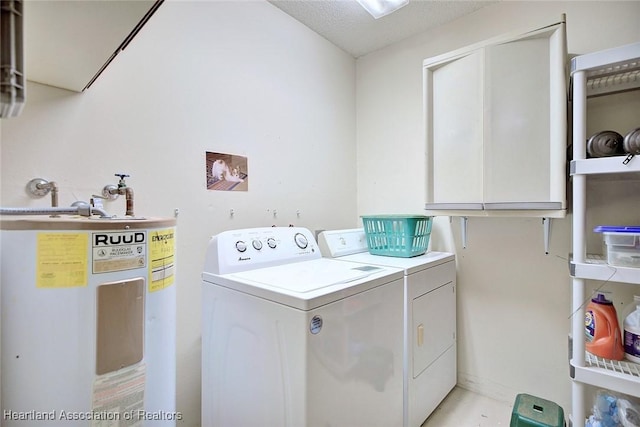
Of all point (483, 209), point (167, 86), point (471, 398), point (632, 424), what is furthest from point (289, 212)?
point (632, 424)

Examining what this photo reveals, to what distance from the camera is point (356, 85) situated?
2555 mm

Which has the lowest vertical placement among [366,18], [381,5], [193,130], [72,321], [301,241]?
[72,321]

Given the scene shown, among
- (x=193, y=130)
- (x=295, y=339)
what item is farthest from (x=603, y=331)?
(x=193, y=130)

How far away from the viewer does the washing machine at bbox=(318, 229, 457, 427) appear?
4.77 feet

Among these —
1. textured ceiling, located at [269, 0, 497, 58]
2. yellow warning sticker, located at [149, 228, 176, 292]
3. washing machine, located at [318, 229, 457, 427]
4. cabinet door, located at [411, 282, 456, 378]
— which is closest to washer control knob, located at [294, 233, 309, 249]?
washing machine, located at [318, 229, 457, 427]

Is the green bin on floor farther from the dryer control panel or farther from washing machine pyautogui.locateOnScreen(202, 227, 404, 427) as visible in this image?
the dryer control panel

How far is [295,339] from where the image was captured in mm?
991

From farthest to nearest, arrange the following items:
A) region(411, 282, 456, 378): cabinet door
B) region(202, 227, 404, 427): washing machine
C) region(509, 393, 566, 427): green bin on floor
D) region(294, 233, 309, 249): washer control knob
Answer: region(294, 233, 309, 249): washer control knob
region(411, 282, 456, 378): cabinet door
region(509, 393, 566, 427): green bin on floor
region(202, 227, 404, 427): washing machine

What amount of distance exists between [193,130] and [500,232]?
1.87 m

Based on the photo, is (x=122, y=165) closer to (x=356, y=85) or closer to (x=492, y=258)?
(x=356, y=85)

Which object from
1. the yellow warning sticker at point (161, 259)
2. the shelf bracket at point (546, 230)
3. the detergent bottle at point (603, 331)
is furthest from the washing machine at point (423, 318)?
the yellow warning sticker at point (161, 259)

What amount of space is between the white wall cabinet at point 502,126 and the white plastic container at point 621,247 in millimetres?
206

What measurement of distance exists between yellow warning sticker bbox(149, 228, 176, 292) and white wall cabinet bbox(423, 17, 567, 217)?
141 cm

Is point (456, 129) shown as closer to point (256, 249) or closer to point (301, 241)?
point (301, 241)
